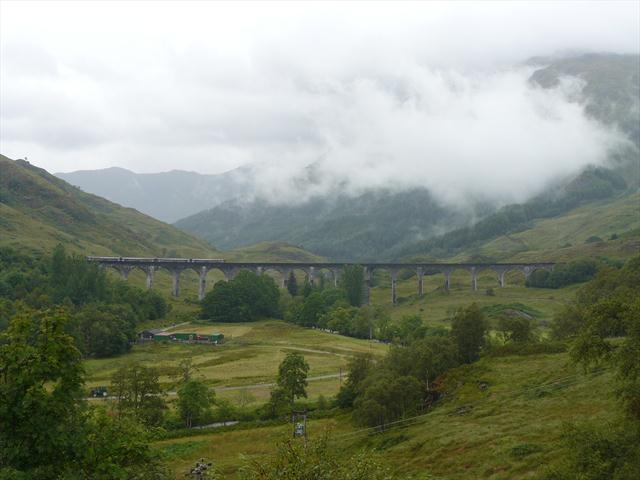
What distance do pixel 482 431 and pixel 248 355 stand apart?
59860 millimetres

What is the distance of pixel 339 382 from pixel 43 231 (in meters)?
149

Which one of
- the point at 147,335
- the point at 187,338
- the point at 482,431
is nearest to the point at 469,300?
the point at 187,338

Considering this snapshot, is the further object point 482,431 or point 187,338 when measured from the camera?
point 187,338

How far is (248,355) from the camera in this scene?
9350 cm

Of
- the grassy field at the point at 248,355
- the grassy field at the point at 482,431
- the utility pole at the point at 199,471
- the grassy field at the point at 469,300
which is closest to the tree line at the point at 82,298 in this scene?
the grassy field at the point at 248,355

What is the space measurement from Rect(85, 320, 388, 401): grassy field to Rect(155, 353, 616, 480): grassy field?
17.6 meters

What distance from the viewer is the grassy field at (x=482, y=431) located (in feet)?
107

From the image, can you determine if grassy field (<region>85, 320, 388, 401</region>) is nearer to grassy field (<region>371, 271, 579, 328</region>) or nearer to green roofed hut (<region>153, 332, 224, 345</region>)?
green roofed hut (<region>153, 332, 224, 345</region>)

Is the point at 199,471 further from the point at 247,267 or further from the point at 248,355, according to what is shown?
the point at 247,267

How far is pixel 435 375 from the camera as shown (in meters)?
56.6

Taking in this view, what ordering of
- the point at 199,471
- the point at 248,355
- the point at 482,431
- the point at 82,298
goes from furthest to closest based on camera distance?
the point at 82,298
the point at 248,355
the point at 482,431
the point at 199,471

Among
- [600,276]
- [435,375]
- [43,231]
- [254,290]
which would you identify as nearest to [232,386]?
[435,375]

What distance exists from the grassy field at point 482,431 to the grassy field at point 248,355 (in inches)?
693

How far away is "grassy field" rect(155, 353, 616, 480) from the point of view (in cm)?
3275
